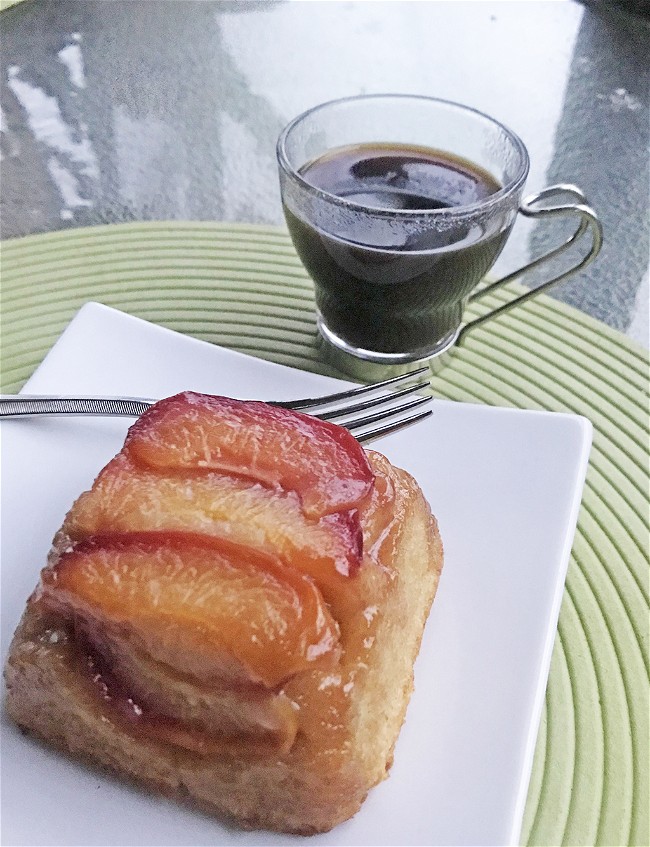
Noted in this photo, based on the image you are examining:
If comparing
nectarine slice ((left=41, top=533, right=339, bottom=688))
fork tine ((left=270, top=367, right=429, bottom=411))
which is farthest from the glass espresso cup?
nectarine slice ((left=41, top=533, right=339, bottom=688))

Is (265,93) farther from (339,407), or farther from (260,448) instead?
(260,448)

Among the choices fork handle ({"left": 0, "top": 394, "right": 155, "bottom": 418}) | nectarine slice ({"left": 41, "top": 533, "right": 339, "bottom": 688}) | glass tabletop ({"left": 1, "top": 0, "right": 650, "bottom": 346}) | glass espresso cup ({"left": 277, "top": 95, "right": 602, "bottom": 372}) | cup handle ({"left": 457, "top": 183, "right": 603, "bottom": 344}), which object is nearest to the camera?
nectarine slice ({"left": 41, "top": 533, "right": 339, "bottom": 688})

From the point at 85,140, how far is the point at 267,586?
6.98ft

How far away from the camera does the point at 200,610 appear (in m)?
0.99

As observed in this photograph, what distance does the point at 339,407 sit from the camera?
1.50m

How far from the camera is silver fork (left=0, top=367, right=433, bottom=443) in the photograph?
4.71 feet

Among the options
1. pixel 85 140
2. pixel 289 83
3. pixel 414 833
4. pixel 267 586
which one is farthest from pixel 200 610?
pixel 289 83

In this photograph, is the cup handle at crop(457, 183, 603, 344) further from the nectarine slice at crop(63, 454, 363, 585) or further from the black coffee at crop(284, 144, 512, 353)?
the nectarine slice at crop(63, 454, 363, 585)

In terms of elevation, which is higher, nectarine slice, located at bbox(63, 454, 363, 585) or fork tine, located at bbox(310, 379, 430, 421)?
nectarine slice, located at bbox(63, 454, 363, 585)

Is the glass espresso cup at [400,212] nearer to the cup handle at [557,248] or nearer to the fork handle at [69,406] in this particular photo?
the cup handle at [557,248]

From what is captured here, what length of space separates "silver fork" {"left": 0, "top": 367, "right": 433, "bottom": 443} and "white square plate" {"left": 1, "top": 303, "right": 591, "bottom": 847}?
26 mm

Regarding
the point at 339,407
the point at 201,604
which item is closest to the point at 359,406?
the point at 339,407

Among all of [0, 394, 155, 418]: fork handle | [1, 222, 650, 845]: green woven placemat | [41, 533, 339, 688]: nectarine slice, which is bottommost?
[1, 222, 650, 845]: green woven placemat

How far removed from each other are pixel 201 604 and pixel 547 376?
3.61 feet
